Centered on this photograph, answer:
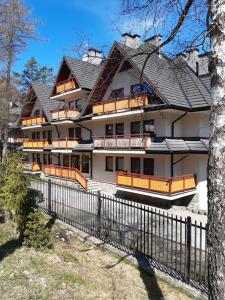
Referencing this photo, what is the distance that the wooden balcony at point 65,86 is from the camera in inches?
982

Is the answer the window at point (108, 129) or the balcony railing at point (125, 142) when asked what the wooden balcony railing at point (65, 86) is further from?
the balcony railing at point (125, 142)

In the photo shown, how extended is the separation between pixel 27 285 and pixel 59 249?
7.46 feet

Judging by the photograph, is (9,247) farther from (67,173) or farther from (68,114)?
(68,114)

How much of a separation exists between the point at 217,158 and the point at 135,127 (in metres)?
16.8

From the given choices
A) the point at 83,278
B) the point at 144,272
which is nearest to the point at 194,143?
the point at 144,272

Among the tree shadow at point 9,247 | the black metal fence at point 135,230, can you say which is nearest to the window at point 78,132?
the black metal fence at point 135,230

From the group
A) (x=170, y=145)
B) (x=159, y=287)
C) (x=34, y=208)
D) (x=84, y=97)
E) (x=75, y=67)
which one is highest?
(x=75, y=67)

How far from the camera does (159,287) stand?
645 cm

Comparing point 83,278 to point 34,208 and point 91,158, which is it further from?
point 91,158

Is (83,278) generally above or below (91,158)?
below

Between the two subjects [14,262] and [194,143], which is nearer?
[14,262]

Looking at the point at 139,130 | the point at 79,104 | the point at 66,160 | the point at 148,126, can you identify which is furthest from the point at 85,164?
the point at 148,126

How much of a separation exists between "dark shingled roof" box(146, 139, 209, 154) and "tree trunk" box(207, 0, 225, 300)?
41.1 ft

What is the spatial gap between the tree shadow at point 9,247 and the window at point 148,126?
480 inches
